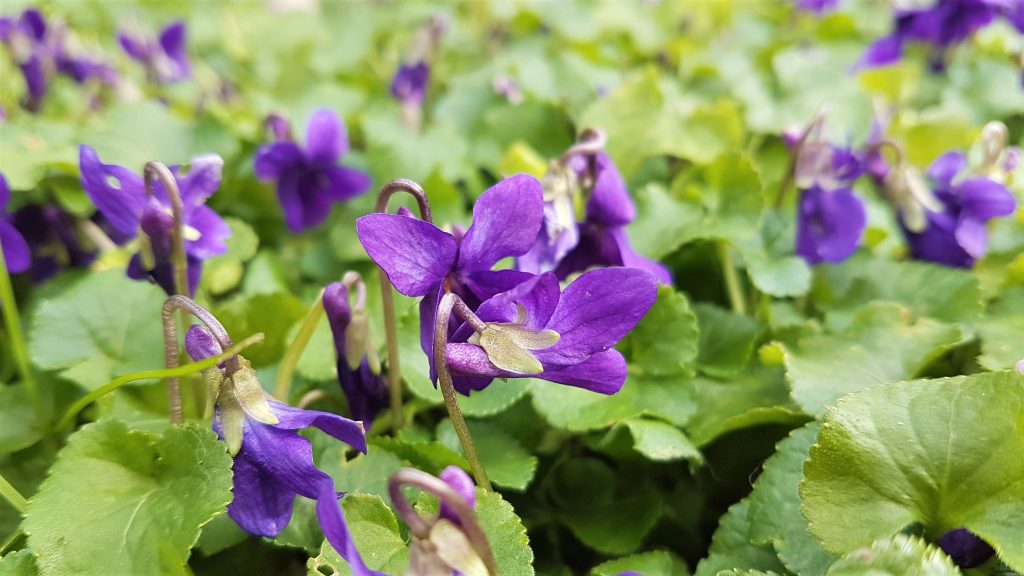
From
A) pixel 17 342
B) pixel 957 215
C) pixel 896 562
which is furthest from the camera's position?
pixel 957 215

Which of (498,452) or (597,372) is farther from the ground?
(597,372)

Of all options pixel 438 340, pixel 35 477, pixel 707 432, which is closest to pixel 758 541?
pixel 707 432

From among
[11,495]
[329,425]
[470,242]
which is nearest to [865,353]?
[470,242]

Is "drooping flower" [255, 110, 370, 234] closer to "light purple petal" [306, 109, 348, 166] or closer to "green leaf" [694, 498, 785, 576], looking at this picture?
"light purple petal" [306, 109, 348, 166]

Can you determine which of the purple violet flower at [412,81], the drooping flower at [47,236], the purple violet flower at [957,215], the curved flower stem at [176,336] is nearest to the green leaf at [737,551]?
the curved flower stem at [176,336]

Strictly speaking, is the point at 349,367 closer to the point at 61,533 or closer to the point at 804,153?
the point at 61,533

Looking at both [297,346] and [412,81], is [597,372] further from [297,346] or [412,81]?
[412,81]

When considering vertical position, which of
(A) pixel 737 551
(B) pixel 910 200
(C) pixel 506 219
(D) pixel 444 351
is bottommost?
(A) pixel 737 551
